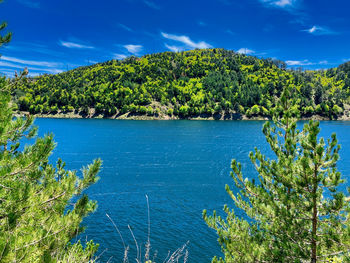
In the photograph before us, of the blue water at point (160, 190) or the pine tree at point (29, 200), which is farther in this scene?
the blue water at point (160, 190)

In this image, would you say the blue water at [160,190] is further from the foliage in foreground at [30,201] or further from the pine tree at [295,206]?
the foliage in foreground at [30,201]

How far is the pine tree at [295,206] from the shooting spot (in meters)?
6.89

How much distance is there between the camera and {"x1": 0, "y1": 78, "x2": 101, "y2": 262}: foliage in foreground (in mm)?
4746

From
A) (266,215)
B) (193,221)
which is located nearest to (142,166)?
(193,221)

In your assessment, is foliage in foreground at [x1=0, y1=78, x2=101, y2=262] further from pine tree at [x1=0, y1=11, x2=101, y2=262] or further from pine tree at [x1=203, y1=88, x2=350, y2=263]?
pine tree at [x1=203, y1=88, x2=350, y2=263]

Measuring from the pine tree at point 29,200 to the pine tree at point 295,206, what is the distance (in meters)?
5.61

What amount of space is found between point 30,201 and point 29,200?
0.14 feet

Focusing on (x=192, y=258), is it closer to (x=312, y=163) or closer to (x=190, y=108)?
(x=312, y=163)

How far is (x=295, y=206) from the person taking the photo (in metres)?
7.82

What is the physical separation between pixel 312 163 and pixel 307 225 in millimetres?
2690

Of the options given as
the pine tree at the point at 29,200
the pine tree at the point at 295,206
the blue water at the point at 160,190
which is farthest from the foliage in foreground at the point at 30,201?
the blue water at the point at 160,190

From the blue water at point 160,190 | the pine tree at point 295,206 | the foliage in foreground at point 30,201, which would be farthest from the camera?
the blue water at point 160,190

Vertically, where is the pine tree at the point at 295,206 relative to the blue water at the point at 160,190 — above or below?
above

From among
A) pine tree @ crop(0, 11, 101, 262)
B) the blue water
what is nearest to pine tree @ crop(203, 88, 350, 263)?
pine tree @ crop(0, 11, 101, 262)
